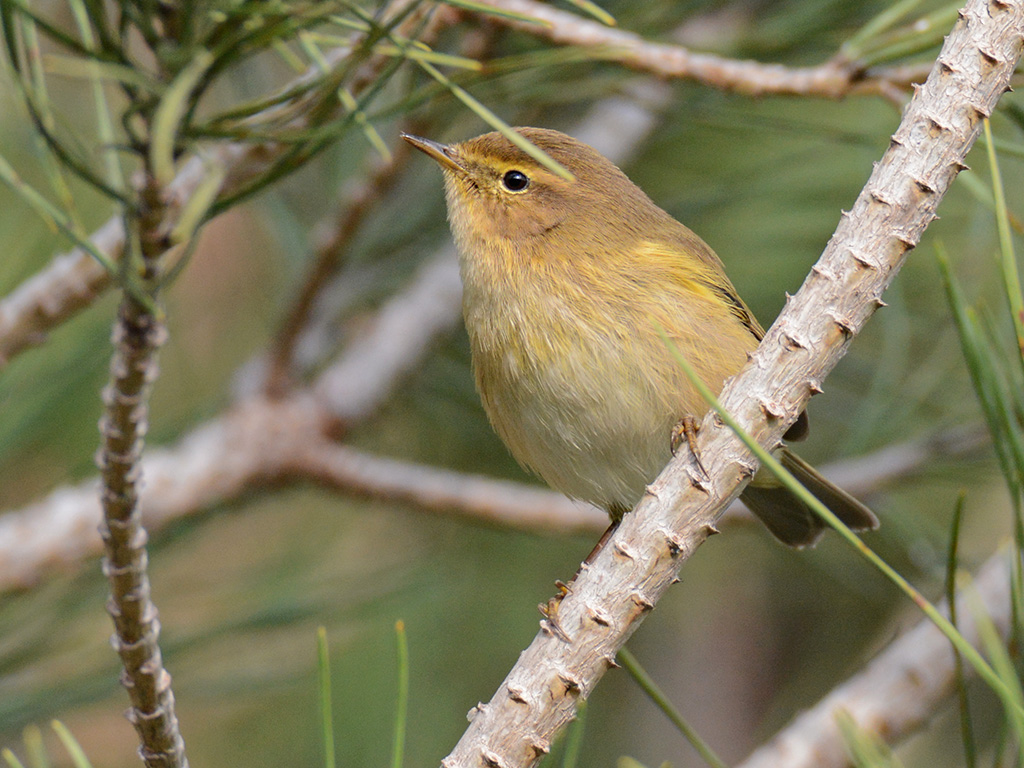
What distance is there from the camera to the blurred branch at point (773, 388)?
A: 1142 mm

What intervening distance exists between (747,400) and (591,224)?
117 centimetres

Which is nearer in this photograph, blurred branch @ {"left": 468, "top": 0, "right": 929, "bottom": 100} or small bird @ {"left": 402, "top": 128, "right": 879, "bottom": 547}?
blurred branch @ {"left": 468, "top": 0, "right": 929, "bottom": 100}

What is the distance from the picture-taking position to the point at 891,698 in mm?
1837

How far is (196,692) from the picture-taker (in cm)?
243

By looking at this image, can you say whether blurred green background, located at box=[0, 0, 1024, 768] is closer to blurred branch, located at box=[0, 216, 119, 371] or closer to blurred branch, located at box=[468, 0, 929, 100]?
blurred branch, located at box=[468, 0, 929, 100]

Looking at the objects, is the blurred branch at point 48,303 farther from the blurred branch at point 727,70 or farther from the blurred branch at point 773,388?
the blurred branch at point 773,388

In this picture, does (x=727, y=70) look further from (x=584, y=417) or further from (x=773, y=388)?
(x=773, y=388)

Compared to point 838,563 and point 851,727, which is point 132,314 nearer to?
point 851,727

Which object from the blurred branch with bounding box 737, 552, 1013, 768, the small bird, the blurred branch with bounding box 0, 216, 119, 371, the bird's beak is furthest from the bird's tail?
the blurred branch with bounding box 0, 216, 119, 371

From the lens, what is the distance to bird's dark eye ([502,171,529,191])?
2.38 metres

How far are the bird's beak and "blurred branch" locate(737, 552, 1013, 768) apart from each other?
1.39 m

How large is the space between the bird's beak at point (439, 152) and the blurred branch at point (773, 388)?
1.23 metres

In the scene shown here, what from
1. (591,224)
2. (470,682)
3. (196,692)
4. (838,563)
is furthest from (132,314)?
(838,563)

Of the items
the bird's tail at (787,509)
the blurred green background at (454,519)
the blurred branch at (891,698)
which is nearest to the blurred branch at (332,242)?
the blurred green background at (454,519)
